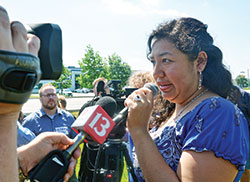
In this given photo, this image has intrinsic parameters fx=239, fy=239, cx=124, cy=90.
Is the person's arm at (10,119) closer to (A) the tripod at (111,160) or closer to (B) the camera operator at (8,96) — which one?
(B) the camera operator at (8,96)

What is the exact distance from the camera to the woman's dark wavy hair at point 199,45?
1.55m

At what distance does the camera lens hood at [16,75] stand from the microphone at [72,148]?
1.25ft

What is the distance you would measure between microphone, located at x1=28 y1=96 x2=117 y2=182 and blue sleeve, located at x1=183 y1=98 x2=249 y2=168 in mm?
459

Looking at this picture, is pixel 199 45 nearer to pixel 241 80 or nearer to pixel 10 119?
pixel 10 119

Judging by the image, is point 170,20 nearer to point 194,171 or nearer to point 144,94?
point 144,94

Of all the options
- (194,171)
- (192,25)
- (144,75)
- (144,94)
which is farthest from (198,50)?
(144,75)

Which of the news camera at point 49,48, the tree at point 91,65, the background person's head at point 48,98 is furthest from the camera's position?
the tree at point 91,65

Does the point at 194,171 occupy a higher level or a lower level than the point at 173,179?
higher

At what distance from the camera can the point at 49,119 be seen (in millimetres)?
4250

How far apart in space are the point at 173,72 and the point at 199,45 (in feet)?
0.84

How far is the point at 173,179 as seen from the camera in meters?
1.25

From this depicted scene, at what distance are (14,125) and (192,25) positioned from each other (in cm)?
129

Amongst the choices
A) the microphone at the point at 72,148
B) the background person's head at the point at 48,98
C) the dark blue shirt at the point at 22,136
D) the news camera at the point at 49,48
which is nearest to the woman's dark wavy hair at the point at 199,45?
the microphone at the point at 72,148

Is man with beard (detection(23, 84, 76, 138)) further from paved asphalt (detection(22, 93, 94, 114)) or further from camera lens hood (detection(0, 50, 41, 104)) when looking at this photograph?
paved asphalt (detection(22, 93, 94, 114))
